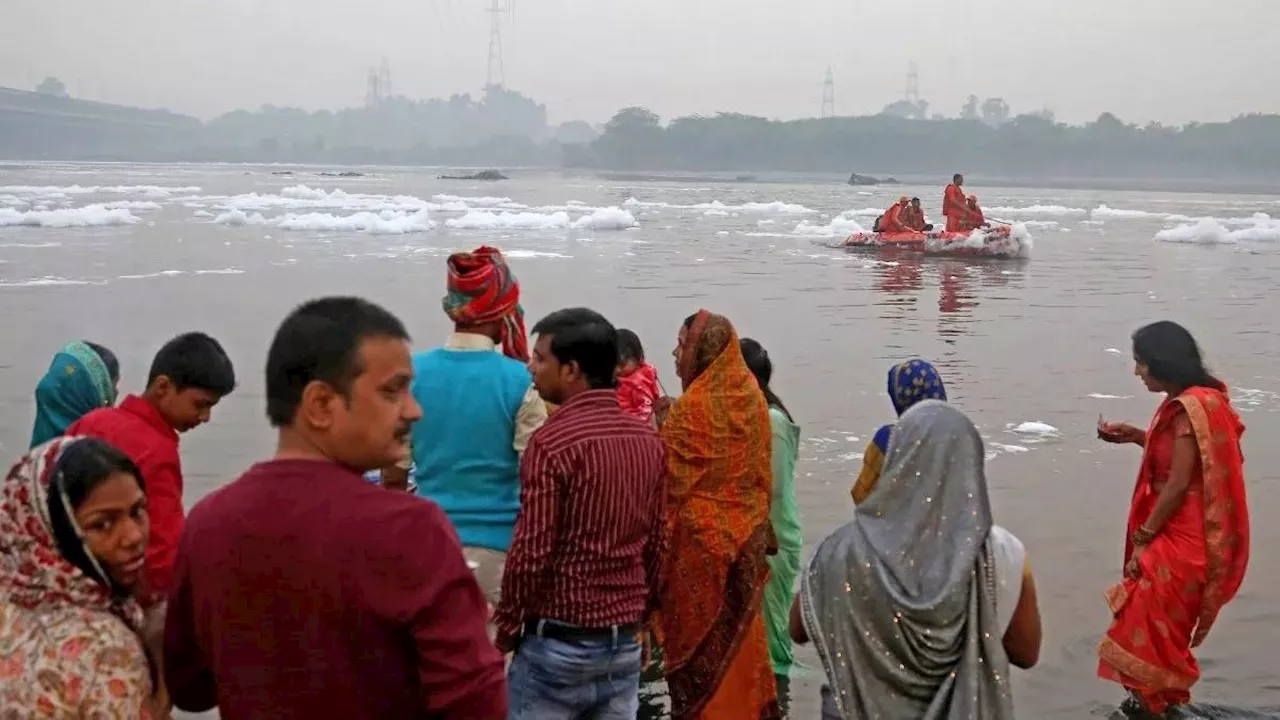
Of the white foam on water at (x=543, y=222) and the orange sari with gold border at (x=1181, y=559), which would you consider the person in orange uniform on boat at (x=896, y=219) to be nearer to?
the white foam on water at (x=543, y=222)

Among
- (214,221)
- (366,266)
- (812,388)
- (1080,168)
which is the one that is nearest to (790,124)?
(1080,168)

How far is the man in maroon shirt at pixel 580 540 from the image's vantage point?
313cm

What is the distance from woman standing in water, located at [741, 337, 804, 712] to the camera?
14.8ft

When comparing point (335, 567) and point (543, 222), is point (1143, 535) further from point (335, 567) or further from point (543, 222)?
point (543, 222)

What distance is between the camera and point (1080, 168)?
441 feet

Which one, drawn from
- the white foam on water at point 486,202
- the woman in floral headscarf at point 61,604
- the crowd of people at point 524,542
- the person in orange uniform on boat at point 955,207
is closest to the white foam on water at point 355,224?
the person in orange uniform on boat at point 955,207

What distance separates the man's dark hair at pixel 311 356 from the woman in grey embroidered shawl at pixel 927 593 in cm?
146

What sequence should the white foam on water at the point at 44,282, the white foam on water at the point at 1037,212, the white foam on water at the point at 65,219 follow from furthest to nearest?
the white foam on water at the point at 1037,212 → the white foam on water at the point at 65,219 → the white foam on water at the point at 44,282

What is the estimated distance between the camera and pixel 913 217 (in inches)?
1045

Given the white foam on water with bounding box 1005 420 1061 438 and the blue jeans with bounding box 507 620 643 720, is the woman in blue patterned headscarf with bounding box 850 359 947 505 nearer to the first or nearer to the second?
the blue jeans with bounding box 507 620 643 720

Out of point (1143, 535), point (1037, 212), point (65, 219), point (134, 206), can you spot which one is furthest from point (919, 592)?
point (1037, 212)

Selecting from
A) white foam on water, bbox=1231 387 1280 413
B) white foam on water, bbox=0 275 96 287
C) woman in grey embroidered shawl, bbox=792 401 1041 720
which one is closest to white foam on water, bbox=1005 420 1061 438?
white foam on water, bbox=1231 387 1280 413

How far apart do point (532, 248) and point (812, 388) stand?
1649cm

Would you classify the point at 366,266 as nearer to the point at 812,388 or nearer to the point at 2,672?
the point at 812,388
